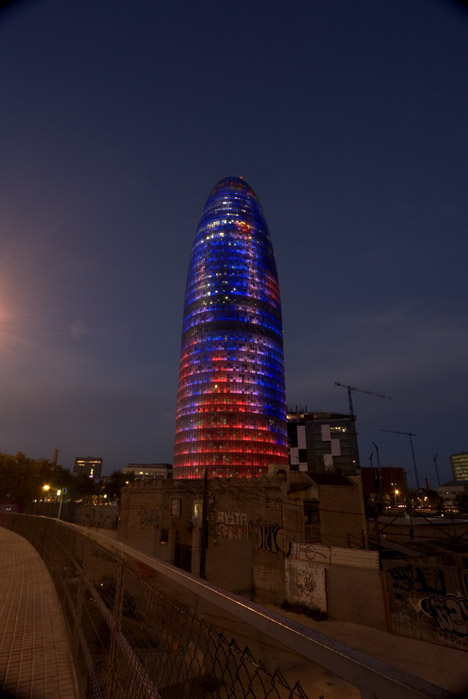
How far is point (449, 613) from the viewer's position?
1850 centimetres

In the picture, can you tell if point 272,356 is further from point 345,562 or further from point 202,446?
point 345,562

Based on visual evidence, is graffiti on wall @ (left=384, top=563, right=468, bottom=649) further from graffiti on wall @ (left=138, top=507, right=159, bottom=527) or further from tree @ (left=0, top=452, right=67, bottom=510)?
tree @ (left=0, top=452, right=67, bottom=510)

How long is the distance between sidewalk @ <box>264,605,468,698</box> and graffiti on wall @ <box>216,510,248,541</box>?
1235cm

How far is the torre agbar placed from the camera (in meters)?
97.9

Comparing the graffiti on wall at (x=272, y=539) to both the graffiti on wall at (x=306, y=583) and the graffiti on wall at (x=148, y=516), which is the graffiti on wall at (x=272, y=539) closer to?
the graffiti on wall at (x=306, y=583)

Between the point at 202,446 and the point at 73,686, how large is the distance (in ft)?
310

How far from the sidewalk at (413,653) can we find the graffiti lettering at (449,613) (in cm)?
83

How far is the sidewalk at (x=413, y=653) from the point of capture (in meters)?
16.8

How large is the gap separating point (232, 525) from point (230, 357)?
71.1 meters

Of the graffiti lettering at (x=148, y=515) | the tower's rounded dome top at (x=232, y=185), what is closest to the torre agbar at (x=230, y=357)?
the tower's rounded dome top at (x=232, y=185)

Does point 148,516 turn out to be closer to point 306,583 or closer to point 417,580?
point 306,583

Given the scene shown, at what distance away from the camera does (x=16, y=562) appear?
15.6 metres

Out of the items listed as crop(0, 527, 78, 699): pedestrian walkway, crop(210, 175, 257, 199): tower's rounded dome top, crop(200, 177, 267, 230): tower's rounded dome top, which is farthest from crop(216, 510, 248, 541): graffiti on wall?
crop(210, 175, 257, 199): tower's rounded dome top

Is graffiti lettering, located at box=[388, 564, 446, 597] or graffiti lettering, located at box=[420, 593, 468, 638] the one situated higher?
graffiti lettering, located at box=[388, 564, 446, 597]
